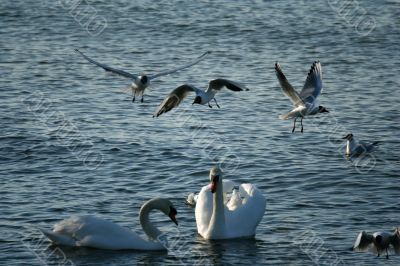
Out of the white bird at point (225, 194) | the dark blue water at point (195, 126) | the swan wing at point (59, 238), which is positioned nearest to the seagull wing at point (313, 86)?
the dark blue water at point (195, 126)

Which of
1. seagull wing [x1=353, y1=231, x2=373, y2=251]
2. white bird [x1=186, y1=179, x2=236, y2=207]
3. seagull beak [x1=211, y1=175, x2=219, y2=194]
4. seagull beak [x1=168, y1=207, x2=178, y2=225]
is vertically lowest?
white bird [x1=186, y1=179, x2=236, y2=207]

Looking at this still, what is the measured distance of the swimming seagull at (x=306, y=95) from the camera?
20.3m

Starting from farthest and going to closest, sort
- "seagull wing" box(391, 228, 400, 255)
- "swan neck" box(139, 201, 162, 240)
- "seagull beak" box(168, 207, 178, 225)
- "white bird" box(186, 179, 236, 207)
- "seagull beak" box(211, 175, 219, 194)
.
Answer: "white bird" box(186, 179, 236, 207)
"seagull beak" box(211, 175, 219, 194)
"seagull beak" box(168, 207, 178, 225)
"swan neck" box(139, 201, 162, 240)
"seagull wing" box(391, 228, 400, 255)

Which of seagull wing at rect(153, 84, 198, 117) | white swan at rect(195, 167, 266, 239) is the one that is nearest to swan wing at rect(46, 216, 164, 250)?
white swan at rect(195, 167, 266, 239)

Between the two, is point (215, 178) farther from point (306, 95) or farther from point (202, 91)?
point (306, 95)

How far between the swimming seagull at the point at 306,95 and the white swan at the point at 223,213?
167 centimetres

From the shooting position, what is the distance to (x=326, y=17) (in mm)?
39875

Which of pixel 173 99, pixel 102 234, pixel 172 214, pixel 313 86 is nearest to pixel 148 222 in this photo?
pixel 172 214

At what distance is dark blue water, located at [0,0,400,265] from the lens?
1941cm

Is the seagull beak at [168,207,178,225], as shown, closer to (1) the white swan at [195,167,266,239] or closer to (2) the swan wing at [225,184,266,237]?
(1) the white swan at [195,167,266,239]

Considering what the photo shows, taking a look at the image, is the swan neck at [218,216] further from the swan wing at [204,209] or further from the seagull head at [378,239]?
the seagull head at [378,239]

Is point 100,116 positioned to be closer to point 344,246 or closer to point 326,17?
point 344,246

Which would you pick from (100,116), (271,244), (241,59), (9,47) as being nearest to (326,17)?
(241,59)

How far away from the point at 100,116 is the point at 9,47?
9234 mm
